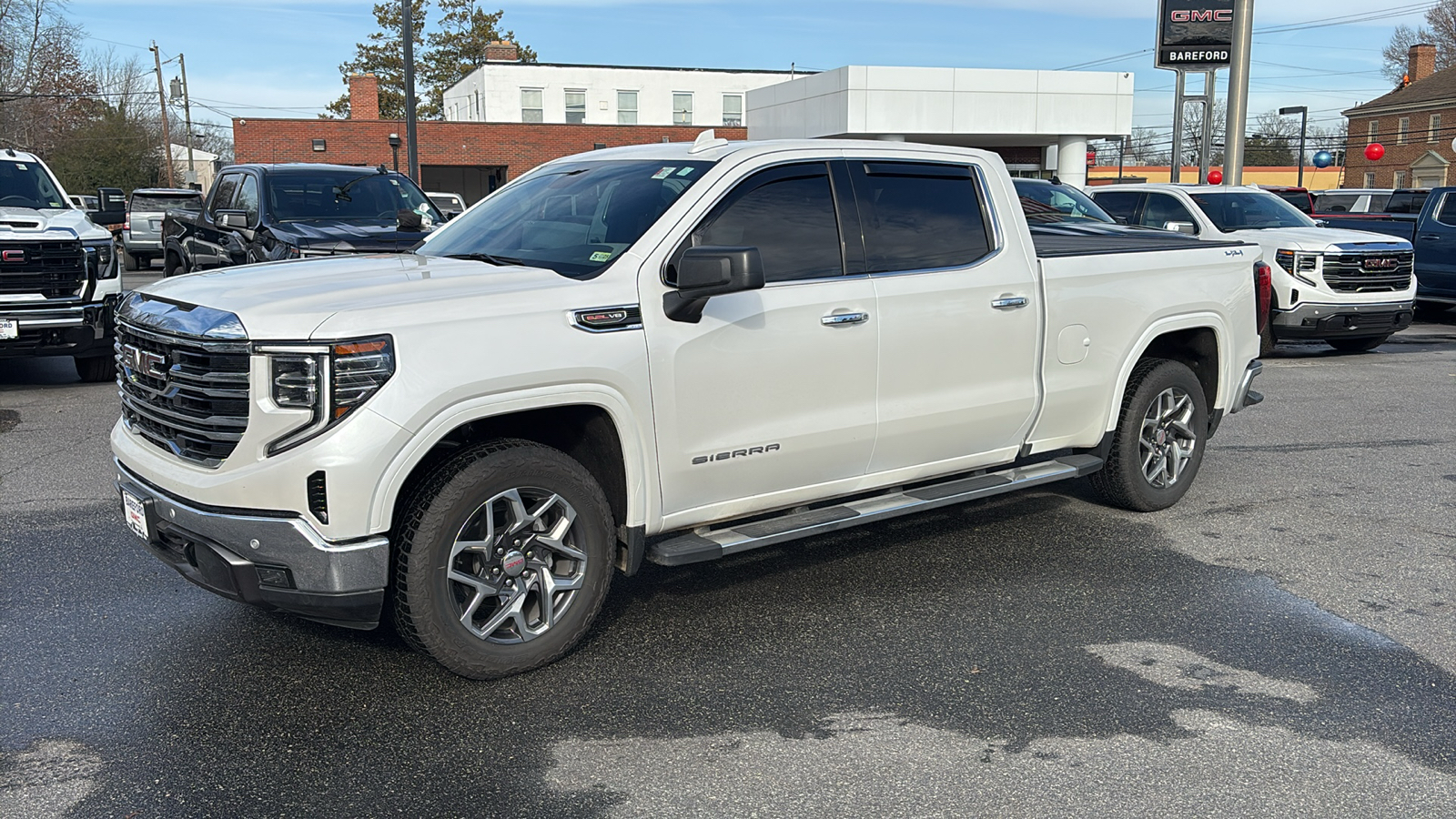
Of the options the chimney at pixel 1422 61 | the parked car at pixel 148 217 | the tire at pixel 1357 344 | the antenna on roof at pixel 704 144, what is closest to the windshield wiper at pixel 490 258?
the antenna on roof at pixel 704 144

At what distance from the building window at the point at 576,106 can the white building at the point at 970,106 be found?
19.0 meters

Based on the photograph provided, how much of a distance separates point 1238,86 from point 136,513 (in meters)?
21.4

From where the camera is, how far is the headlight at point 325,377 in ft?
12.5

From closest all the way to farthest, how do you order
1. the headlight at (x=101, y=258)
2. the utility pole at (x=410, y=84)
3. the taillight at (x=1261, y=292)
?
1. the taillight at (x=1261, y=292)
2. the headlight at (x=101, y=258)
3. the utility pole at (x=410, y=84)

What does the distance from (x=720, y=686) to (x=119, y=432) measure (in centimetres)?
255

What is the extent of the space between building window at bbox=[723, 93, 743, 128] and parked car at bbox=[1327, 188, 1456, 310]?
42.8 meters

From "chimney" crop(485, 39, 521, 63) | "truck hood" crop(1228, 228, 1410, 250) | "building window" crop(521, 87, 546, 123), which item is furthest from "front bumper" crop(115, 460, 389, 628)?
"chimney" crop(485, 39, 521, 63)

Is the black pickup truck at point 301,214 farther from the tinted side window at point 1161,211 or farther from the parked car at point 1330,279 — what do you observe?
the tinted side window at point 1161,211

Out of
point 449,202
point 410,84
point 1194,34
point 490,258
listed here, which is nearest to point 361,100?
point 410,84

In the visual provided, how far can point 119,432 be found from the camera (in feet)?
15.3

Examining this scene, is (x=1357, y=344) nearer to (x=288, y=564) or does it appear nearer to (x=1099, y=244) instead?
(x=1099, y=244)

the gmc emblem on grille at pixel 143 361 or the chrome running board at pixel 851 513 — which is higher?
the gmc emblem on grille at pixel 143 361

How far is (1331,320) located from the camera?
13070 mm

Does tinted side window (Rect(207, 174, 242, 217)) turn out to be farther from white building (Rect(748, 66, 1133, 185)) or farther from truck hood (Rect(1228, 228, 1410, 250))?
white building (Rect(748, 66, 1133, 185))
